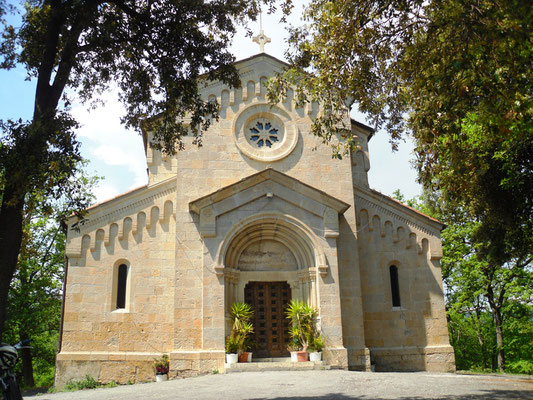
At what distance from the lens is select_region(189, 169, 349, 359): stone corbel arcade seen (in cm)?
1543

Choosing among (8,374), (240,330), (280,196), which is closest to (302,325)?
(240,330)

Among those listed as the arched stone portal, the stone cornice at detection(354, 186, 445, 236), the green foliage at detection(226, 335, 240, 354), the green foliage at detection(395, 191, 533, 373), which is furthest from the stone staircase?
the green foliage at detection(395, 191, 533, 373)

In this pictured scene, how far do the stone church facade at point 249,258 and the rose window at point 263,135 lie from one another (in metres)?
0.04

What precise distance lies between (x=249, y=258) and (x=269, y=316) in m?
2.09

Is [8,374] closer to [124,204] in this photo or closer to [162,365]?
[162,365]

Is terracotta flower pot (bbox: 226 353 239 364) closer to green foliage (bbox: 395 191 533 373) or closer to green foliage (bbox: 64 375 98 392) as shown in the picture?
green foliage (bbox: 64 375 98 392)

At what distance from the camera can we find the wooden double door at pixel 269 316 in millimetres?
16125

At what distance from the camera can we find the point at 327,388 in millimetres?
10617

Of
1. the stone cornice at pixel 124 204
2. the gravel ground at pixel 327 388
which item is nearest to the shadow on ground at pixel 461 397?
the gravel ground at pixel 327 388

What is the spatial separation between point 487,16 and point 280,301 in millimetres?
11654

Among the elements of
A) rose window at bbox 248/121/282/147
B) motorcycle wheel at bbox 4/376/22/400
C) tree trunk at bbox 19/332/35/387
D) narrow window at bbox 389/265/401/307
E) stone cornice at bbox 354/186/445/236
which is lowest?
tree trunk at bbox 19/332/35/387

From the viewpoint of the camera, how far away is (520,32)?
6.66 m

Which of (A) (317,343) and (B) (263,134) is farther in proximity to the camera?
(B) (263,134)

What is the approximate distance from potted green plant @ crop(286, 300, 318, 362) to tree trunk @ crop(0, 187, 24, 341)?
8819 millimetres
